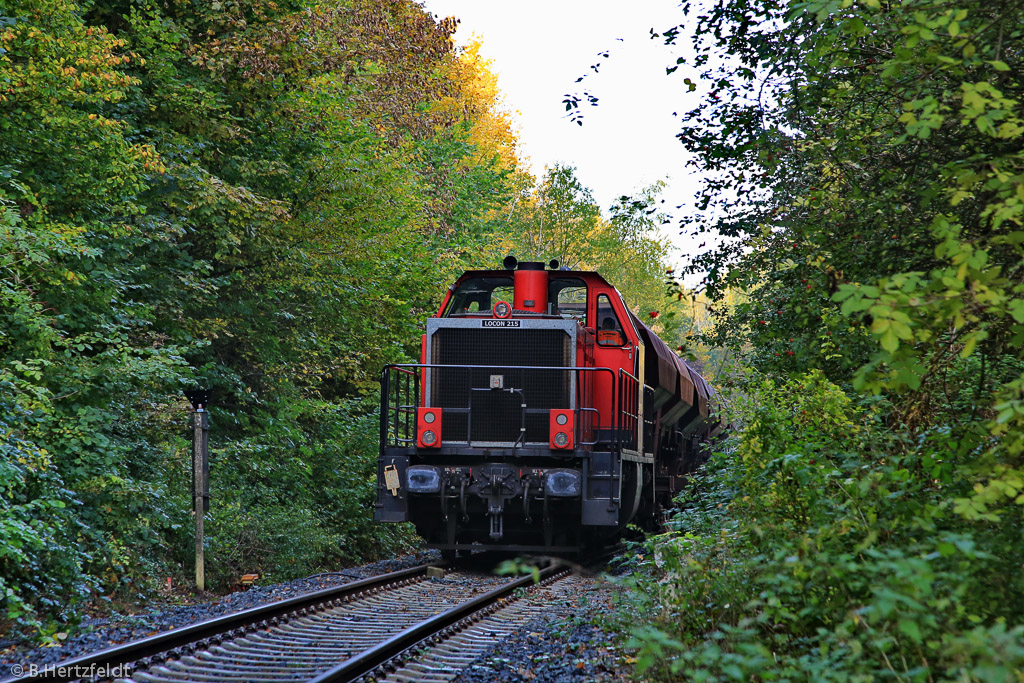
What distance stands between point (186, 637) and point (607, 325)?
666 centimetres

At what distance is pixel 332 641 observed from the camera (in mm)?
7047

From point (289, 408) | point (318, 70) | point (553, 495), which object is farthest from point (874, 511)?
point (318, 70)

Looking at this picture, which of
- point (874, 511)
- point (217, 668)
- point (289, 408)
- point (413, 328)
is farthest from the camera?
point (413, 328)

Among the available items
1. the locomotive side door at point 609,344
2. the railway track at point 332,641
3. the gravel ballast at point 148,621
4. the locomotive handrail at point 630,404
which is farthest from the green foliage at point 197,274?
the locomotive handrail at point 630,404

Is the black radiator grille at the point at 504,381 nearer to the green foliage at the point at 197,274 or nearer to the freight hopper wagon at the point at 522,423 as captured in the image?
the freight hopper wagon at the point at 522,423

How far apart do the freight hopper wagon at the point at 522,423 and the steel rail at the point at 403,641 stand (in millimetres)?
1222

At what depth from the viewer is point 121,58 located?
35.4 ft

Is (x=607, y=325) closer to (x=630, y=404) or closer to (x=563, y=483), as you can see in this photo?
(x=630, y=404)

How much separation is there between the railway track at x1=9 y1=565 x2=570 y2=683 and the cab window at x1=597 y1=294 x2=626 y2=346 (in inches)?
136

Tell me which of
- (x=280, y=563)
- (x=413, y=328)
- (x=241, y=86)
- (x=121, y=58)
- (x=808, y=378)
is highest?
(x=241, y=86)

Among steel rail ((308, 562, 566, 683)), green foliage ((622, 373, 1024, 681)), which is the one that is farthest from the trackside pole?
green foliage ((622, 373, 1024, 681))

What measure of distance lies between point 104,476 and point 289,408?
599 cm

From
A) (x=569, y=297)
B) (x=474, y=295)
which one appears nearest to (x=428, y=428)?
(x=474, y=295)

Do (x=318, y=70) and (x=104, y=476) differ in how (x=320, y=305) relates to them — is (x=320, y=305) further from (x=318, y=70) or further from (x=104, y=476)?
(x=104, y=476)
